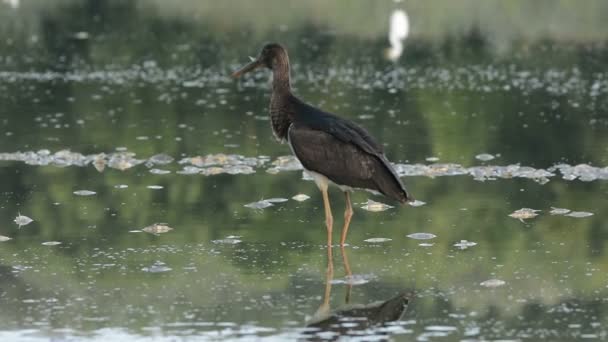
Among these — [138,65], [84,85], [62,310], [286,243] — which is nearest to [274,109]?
[286,243]

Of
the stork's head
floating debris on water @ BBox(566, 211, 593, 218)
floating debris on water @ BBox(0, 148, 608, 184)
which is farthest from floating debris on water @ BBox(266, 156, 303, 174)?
floating debris on water @ BBox(566, 211, 593, 218)

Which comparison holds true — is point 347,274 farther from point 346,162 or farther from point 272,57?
point 272,57

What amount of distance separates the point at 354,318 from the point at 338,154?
2851 millimetres

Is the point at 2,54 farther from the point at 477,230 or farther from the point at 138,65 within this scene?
the point at 477,230

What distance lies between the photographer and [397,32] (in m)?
38.0

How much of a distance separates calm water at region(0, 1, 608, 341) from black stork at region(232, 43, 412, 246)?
0.58m

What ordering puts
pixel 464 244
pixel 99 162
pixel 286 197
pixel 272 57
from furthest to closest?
pixel 99 162 → pixel 286 197 → pixel 272 57 → pixel 464 244

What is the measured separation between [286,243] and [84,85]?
14939mm

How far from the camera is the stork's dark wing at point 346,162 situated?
1280 cm

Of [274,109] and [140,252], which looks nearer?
[140,252]

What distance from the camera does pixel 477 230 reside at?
13.7 meters

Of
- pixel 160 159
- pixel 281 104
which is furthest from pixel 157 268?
pixel 160 159

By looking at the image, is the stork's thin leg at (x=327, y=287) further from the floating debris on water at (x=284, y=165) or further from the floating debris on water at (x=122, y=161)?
the floating debris on water at (x=122, y=161)

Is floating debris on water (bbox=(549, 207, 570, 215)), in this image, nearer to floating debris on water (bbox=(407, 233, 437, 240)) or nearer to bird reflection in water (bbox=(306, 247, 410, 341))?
floating debris on water (bbox=(407, 233, 437, 240))
